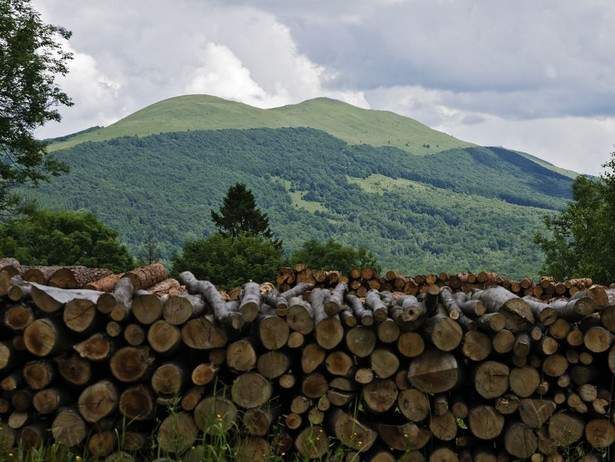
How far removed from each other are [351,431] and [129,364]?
2.18m

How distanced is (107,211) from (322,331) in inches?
7294

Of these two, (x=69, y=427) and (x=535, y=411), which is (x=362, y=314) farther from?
(x=69, y=427)

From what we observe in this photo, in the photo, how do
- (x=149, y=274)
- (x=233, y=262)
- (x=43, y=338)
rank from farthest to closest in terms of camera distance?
1. (x=233, y=262)
2. (x=149, y=274)
3. (x=43, y=338)

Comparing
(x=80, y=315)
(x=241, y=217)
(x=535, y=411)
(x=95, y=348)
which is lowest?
(x=241, y=217)

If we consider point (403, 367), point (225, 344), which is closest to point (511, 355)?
point (403, 367)

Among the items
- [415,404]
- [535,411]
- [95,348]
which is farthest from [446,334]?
[95,348]

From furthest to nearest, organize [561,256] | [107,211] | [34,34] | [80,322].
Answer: [107,211] < [561,256] < [34,34] < [80,322]

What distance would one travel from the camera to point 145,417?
635 cm

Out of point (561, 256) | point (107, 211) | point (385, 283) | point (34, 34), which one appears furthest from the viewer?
point (107, 211)

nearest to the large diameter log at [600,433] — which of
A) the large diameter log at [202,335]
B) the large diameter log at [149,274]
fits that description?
the large diameter log at [202,335]

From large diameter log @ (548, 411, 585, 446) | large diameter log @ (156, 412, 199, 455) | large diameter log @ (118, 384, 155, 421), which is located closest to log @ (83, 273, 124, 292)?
large diameter log @ (118, 384, 155, 421)

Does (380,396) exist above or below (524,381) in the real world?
below

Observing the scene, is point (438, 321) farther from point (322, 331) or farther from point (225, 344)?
point (225, 344)

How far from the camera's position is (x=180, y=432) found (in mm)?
6312
